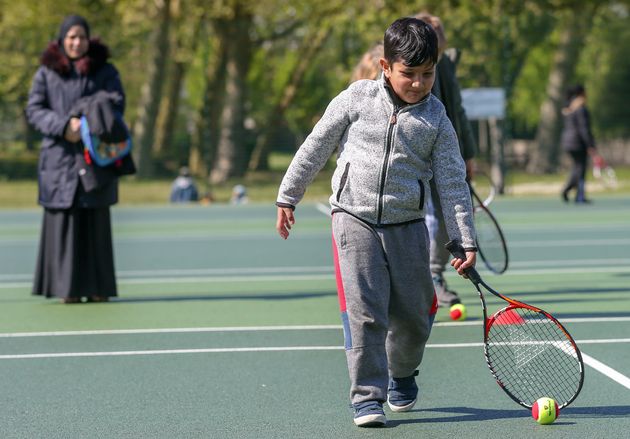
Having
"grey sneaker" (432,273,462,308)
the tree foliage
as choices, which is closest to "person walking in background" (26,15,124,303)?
"grey sneaker" (432,273,462,308)

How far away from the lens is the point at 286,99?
38969 mm

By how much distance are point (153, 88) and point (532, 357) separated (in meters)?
29.6

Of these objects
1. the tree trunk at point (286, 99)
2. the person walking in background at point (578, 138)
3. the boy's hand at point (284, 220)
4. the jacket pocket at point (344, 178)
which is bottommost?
the tree trunk at point (286, 99)

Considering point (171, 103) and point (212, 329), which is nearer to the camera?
point (212, 329)

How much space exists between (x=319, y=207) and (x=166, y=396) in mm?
16794

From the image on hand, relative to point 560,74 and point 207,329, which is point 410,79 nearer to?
point 207,329

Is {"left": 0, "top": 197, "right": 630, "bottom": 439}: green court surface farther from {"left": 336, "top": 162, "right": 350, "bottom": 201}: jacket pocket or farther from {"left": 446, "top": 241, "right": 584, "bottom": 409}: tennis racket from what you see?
{"left": 336, "top": 162, "right": 350, "bottom": 201}: jacket pocket

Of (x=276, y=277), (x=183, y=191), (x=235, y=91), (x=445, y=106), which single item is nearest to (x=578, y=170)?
(x=183, y=191)

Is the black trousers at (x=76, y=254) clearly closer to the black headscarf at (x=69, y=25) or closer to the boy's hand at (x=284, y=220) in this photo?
→ the black headscarf at (x=69, y=25)

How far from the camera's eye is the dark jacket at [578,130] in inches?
852

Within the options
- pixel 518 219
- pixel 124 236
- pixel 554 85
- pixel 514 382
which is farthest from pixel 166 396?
pixel 554 85

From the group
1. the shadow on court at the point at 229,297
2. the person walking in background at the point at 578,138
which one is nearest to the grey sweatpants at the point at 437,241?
the shadow on court at the point at 229,297

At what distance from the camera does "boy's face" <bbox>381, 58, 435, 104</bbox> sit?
17.4ft

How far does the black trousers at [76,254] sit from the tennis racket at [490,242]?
2.64 metres
